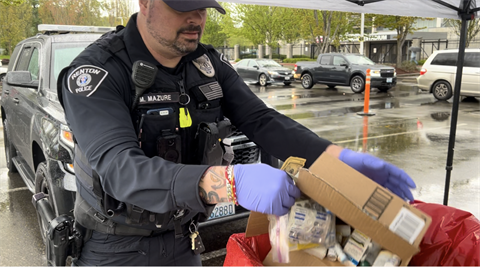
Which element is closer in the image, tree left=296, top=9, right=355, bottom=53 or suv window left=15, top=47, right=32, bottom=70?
suv window left=15, top=47, right=32, bottom=70

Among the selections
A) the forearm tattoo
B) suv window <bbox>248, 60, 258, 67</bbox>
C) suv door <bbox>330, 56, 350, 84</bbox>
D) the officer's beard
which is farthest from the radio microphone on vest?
suv window <bbox>248, 60, 258, 67</bbox>

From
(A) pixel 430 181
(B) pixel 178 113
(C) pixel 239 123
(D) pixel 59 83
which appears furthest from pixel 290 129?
(A) pixel 430 181

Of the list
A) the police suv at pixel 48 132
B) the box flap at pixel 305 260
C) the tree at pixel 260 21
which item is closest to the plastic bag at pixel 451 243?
the box flap at pixel 305 260

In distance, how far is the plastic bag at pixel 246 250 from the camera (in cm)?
150

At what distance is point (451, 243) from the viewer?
1.61m

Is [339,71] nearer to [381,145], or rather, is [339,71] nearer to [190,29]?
[381,145]

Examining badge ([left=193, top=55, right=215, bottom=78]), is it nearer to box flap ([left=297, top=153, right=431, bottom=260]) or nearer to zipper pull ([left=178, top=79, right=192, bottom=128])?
zipper pull ([left=178, top=79, right=192, bottom=128])

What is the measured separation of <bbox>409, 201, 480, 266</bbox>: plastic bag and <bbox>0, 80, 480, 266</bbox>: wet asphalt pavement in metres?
2.27

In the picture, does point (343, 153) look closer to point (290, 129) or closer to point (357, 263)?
point (290, 129)

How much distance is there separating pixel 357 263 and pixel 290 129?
744 mm

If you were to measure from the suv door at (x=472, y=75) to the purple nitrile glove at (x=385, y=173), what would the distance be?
1328 centimetres

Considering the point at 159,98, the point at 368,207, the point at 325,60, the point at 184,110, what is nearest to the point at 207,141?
the point at 184,110

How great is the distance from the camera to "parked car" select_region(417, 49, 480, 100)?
13125 mm

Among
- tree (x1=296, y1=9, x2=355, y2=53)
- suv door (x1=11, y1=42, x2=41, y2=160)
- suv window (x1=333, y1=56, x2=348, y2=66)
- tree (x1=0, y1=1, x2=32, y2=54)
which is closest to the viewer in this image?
suv door (x1=11, y1=42, x2=41, y2=160)
